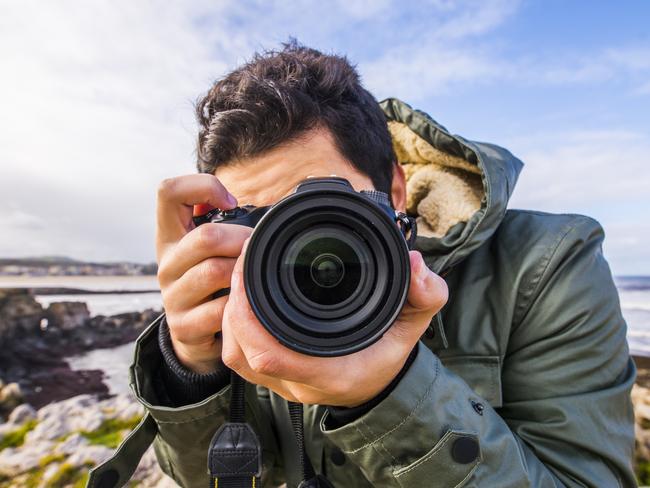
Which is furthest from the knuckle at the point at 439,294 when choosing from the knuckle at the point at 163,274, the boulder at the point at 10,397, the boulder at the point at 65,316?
the boulder at the point at 65,316

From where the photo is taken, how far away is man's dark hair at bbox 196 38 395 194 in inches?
56.3

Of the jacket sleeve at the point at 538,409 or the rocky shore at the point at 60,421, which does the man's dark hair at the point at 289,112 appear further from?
the rocky shore at the point at 60,421

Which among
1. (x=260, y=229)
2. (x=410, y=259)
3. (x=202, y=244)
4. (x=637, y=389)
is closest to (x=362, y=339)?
(x=410, y=259)

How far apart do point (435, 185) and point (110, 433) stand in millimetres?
2907

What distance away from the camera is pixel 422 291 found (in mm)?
857

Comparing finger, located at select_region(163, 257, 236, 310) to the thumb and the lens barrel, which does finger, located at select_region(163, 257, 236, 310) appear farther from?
the thumb

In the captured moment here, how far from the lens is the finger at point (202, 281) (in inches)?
40.4

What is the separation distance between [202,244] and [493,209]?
915 millimetres

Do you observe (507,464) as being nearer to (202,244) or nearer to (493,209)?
(493,209)

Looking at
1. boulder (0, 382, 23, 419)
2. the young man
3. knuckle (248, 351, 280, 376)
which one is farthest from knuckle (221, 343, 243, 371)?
boulder (0, 382, 23, 419)

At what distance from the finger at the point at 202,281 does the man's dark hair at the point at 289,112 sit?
1.66ft

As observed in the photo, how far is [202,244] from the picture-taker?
1.01m

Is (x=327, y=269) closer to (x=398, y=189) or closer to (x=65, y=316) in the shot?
(x=398, y=189)

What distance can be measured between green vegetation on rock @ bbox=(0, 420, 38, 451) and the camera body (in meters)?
3.27
